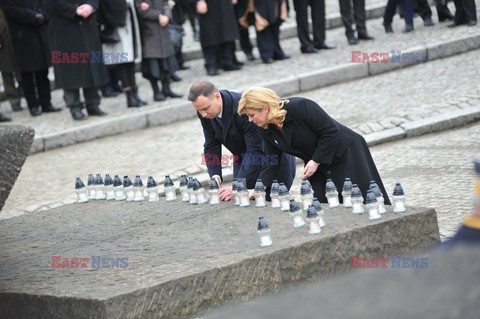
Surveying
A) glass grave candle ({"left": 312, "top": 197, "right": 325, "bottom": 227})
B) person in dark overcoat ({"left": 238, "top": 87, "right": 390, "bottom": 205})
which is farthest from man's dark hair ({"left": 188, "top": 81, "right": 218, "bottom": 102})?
glass grave candle ({"left": 312, "top": 197, "right": 325, "bottom": 227})

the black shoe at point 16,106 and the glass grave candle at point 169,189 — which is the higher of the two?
the glass grave candle at point 169,189

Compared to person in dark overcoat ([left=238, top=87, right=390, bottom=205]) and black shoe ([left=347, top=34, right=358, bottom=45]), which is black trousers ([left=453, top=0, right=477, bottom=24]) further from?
person in dark overcoat ([left=238, top=87, right=390, bottom=205])

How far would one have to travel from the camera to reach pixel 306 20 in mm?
18047

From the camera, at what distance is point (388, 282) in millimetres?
2689

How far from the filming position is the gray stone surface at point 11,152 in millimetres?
6574

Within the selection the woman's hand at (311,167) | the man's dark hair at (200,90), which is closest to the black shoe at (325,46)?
the man's dark hair at (200,90)

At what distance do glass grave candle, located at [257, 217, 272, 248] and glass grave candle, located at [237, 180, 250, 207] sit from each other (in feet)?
4.09

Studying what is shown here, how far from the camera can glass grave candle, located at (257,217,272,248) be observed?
675cm

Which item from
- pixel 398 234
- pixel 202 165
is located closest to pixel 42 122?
pixel 202 165

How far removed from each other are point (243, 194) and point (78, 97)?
25.9ft

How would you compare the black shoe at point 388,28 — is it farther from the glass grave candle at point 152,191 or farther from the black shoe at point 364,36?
the glass grave candle at point 152,191

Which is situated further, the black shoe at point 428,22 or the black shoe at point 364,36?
the black shoe at point 428,22

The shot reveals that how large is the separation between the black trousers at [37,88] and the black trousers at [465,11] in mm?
6776

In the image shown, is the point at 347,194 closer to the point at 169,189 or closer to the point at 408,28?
the point at 169,189
